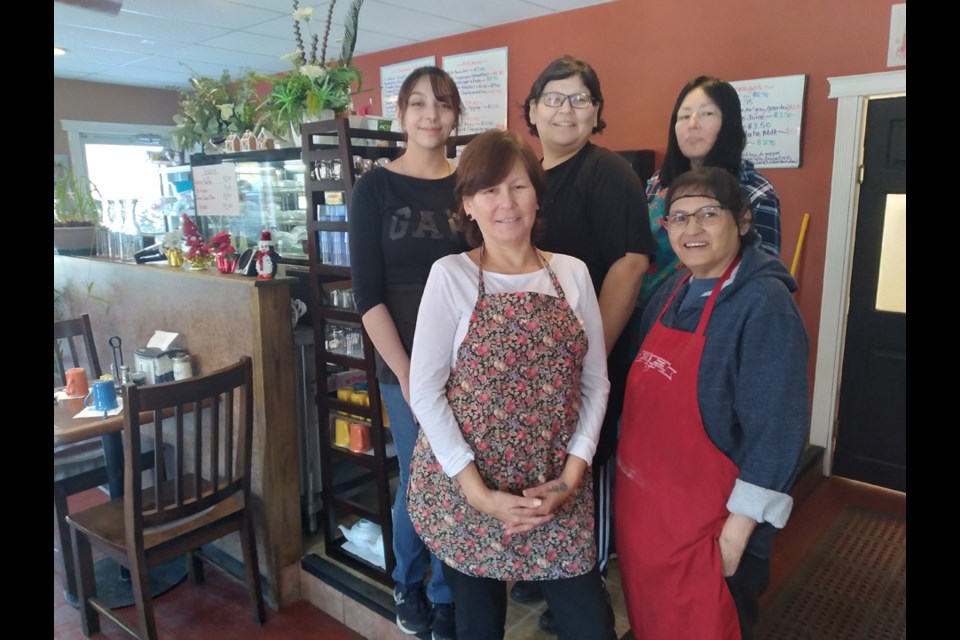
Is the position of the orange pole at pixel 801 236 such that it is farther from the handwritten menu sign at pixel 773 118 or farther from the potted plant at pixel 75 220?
the potted plant at pixel 75 220

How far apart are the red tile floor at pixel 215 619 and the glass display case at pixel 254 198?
1.35 meters

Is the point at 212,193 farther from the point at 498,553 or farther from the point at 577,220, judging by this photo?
the point at 498,553

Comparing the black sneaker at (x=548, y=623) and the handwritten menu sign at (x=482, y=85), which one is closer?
the black sneaker at (x=548, y=623)

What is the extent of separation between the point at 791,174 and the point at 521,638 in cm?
257

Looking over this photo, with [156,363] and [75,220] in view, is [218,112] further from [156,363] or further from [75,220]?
[156,363]

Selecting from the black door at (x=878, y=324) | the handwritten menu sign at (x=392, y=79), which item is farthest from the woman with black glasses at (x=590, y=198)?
the handwritten menu sign at (x=392, y=79)

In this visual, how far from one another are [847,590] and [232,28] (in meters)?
4.75

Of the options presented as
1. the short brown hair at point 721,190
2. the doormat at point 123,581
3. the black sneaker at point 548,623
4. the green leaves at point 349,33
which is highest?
the green leaves at point 349,33

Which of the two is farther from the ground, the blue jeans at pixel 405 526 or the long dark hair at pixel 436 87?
the long dark hair at pixel 436 87

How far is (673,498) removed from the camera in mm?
1266

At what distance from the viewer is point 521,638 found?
1.84m

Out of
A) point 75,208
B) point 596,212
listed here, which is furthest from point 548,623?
point 75,208

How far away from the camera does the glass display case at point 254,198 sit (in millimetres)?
2658
